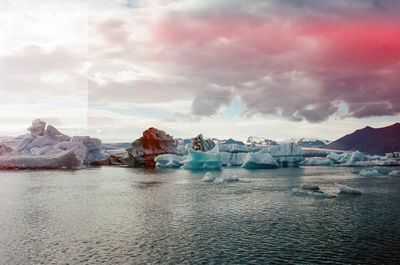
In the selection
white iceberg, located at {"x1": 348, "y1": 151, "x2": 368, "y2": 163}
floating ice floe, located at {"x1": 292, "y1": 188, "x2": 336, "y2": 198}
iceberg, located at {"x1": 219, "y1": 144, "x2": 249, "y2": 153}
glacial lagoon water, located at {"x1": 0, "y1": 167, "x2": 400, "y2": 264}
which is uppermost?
iceberg, located at {"x1": 219, "y1": 144, "x2": 249, "y2": 153}

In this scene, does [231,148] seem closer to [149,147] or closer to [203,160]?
[203,160]

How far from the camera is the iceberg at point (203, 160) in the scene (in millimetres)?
61406

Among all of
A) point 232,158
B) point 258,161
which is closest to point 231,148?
point 232,158

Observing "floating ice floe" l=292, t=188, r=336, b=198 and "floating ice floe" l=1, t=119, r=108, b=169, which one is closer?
"floating ice floe" l=292, t=188, r=336, b=198

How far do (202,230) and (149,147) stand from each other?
65745mm

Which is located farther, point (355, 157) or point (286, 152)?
point (355, 157)

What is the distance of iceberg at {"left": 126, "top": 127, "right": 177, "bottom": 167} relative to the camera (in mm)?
78062

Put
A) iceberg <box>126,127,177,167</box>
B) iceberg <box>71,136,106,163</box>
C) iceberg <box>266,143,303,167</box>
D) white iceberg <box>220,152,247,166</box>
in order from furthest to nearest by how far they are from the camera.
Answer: iceberg <box>126,127,177,167</box>
iceberg <box>71,136,106,163</box>
white iceberg <box>220,152,247,166</box>
iceberg <box>266,143,303,167</box>

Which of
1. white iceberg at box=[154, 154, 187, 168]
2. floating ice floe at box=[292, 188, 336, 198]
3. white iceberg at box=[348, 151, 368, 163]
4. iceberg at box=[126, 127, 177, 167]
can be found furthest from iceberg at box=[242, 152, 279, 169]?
white iceberg at box=[348, 151, 368, 163]

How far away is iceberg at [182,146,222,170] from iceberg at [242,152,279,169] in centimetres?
570

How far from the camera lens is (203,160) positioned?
203ft

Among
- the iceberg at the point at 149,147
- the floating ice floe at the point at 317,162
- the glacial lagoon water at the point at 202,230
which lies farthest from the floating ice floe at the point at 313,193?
the floating ice floe at the point at 317,162

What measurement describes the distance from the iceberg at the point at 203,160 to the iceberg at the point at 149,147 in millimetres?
16661

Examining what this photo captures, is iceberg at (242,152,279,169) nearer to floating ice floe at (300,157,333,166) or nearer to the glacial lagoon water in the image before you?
floating ice floe at (300,157,333,166)
